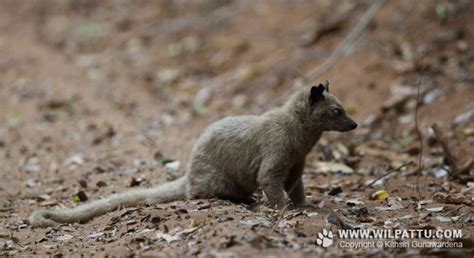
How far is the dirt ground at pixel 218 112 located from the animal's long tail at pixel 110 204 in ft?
0.49

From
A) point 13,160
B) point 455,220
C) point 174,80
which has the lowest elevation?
point 455,220

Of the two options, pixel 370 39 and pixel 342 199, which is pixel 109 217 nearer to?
pixel 342 199

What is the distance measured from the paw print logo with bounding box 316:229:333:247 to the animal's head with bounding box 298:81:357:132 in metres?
1.71

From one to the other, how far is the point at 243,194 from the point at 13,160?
512cm

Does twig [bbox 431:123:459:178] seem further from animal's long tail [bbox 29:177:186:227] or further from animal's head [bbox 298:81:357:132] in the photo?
animal's long tail [bbox 29:177:186:227]

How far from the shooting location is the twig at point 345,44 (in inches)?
511

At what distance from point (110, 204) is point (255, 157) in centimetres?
181

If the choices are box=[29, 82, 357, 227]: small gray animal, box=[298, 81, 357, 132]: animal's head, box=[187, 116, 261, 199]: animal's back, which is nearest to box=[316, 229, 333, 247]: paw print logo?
box=[29, 82, 357, 227]: small gray animal

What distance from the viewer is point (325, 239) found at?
222 inches

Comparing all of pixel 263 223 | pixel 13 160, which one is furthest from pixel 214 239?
pixel 13 160

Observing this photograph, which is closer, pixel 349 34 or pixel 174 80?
pixel 349 34

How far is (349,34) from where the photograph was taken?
13906mm

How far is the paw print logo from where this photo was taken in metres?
5.55

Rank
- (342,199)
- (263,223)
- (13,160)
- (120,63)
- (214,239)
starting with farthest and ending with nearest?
(120,63)
(13,160)
(342,199)
(263,223)
(214,239)
